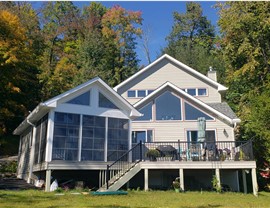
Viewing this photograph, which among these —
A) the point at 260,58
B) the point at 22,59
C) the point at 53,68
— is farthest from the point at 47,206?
the point at 53,68

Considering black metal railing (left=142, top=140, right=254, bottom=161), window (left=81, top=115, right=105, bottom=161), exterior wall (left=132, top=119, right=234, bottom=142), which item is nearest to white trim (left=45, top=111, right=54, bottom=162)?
window (left=81, top=115, right=105, bottom=161)

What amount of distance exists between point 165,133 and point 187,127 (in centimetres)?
142

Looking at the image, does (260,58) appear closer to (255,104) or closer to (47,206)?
(255,104)

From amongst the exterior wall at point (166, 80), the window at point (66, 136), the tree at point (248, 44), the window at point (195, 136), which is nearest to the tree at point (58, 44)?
the exterior wall at point (166, 80)

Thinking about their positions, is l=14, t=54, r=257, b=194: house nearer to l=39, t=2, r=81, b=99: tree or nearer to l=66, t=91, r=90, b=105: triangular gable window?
l=66, t=91, r=90, b=105: triangular gable window

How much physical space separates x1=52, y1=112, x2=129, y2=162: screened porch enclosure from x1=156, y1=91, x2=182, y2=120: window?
13.9 feet

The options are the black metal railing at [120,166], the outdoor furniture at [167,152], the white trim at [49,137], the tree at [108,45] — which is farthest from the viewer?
the tree at [108,45]

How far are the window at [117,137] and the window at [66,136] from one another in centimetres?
167

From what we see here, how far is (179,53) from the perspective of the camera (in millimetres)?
41312

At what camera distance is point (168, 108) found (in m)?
19.4

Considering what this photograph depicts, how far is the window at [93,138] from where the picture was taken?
14.4 meters

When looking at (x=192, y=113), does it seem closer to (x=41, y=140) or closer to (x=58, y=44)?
(x=41, y=140)

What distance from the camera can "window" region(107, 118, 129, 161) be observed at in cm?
1501

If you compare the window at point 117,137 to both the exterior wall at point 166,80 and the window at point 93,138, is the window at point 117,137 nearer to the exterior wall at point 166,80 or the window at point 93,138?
the window at point 93,138
